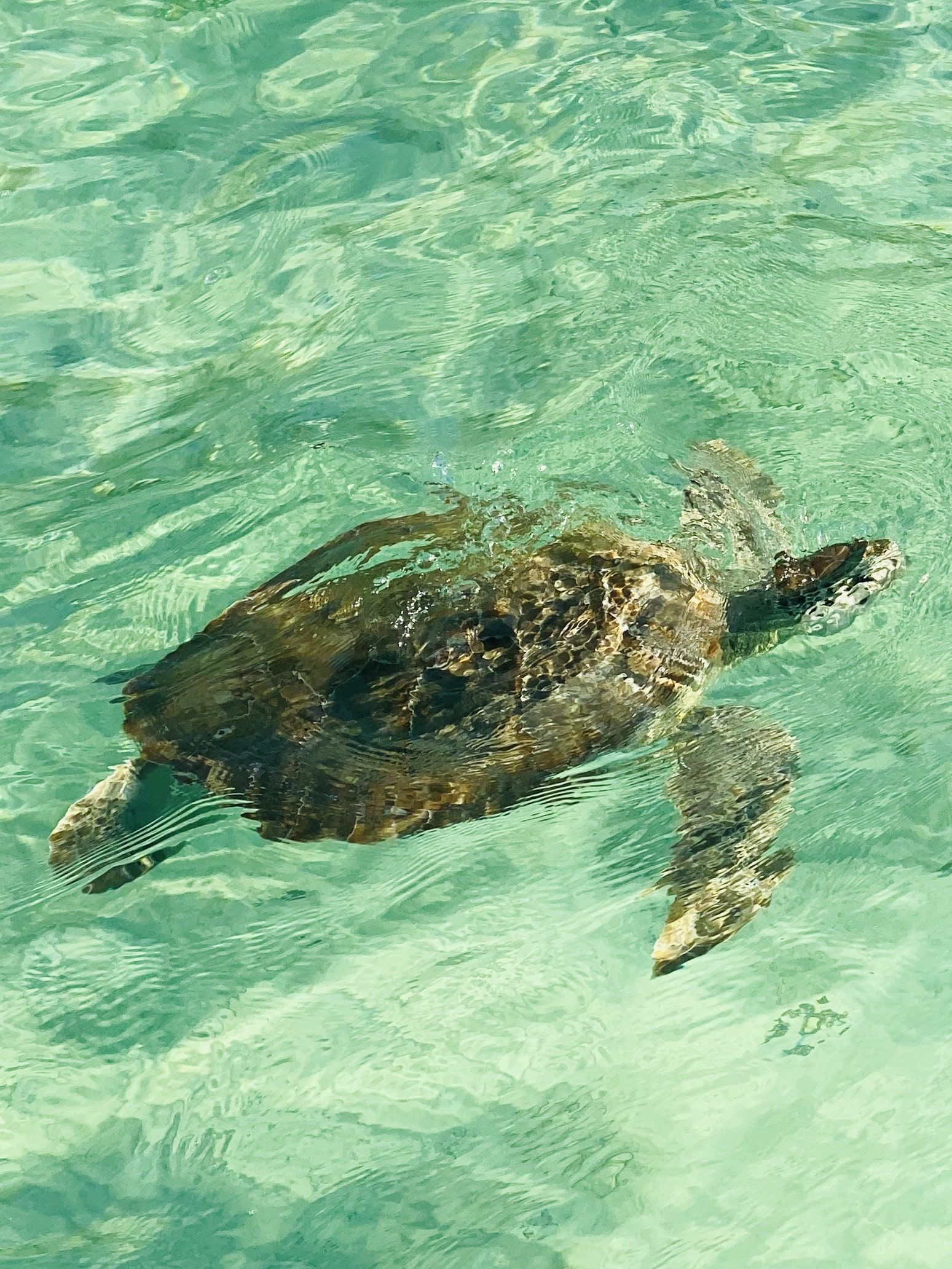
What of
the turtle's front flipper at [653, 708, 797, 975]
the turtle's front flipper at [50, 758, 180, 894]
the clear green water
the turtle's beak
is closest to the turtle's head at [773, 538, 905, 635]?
the turtle's beak

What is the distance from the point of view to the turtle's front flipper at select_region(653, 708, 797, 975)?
11.4 ft

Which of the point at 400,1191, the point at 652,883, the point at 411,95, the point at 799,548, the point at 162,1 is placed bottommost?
the point at 400,1191

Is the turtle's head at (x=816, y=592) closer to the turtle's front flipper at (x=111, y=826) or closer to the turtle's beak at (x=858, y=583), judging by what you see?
the turtle's beak at (x=858, y=583)

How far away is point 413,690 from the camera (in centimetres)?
352

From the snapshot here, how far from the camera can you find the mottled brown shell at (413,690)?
11.7 feet

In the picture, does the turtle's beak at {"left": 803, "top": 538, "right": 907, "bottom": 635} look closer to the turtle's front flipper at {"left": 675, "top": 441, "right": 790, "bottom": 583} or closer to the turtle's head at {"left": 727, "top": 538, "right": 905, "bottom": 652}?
the turtle's head at {"left": 727, "top": 538, "right": 905, "bottom": 652}

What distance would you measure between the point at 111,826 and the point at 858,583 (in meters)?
2.64

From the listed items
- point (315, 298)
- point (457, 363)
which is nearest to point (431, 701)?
point (457, 363)

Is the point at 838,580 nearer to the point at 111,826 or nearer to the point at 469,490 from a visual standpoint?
the point at 469,490

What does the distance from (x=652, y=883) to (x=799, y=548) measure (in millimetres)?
1499

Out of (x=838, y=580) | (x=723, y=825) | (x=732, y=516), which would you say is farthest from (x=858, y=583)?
(x=723, y=825)

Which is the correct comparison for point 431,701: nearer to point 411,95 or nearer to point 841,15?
point 411,95

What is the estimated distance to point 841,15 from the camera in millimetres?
7008

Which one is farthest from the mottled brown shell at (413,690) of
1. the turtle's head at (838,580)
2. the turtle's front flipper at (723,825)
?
the turtle's head at (838,580)
